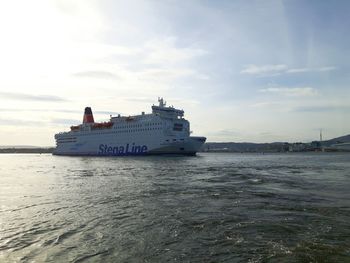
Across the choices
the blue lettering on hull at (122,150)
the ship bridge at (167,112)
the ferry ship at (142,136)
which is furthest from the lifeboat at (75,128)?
the ship bridge at (167,112)

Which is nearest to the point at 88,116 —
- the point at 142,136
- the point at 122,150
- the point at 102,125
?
the point at 102,125

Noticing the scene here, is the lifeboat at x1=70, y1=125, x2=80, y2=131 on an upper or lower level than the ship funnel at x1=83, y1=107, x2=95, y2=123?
lower

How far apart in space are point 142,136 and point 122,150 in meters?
8.87

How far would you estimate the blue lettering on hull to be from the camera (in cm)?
7759

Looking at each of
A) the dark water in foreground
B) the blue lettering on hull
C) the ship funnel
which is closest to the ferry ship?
the blue lettering on hull

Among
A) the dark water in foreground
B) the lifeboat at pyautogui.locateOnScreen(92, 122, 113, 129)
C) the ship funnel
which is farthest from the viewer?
the ship funnel

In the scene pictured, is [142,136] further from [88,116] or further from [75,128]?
[75,128]

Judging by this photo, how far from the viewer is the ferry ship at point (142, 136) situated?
241 feet

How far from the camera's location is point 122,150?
8419cm

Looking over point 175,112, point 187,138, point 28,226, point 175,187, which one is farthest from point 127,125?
point 28,226

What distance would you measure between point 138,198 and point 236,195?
4449 mm

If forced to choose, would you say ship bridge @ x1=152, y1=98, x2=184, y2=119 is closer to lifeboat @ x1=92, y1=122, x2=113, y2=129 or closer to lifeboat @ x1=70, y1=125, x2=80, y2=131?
lifeboat @ x1=92, y1=122, x2=113, y2=129

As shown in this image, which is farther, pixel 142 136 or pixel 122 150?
pixel 122 150

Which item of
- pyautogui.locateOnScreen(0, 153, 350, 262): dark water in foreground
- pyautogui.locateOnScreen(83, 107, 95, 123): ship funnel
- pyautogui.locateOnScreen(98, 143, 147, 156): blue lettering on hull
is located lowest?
pyautogui.locateOnScreen(0, 153, 350, 262): dark water in foreground
